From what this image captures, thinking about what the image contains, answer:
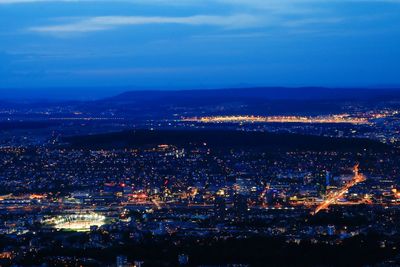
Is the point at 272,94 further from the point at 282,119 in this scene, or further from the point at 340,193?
the point at 340,193

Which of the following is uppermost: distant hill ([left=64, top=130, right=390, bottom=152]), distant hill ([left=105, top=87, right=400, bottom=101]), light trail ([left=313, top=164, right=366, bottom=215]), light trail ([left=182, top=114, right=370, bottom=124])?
distant hill ([left=105, top=87, right=400, bottom=101])

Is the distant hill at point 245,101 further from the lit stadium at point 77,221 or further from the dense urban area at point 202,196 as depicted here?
the lit stadium at point 77,221

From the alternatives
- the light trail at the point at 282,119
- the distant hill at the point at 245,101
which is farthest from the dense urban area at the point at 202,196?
the distant hill at the point at 245,101

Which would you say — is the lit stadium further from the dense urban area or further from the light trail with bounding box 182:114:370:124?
the light trail with bounding box 182:114:370:124

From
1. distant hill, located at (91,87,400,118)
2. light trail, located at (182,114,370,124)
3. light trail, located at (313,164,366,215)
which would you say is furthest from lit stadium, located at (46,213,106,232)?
distant hill, located at (91,87,400,118)

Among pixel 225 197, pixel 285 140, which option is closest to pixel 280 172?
pixel 225 197
